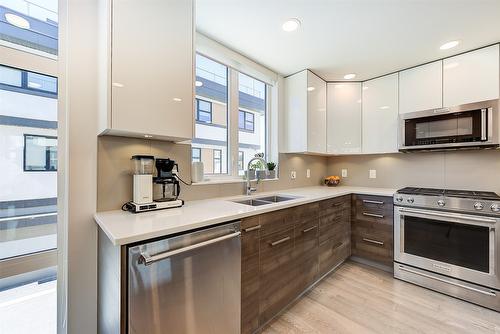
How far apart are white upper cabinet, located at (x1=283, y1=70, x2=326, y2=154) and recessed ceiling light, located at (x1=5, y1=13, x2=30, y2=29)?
234cm

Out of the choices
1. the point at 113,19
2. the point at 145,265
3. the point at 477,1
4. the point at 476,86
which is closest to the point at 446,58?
the point at 476,86

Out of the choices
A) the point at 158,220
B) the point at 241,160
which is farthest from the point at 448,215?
the point at 158,220

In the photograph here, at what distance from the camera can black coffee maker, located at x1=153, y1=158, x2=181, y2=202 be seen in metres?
1.51

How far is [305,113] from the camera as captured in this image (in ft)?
8.45

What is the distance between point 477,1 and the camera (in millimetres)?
1505

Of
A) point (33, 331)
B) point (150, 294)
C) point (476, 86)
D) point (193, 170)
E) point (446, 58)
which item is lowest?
point (33, 331)

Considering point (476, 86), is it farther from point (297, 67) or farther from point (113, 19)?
point (113, 19)

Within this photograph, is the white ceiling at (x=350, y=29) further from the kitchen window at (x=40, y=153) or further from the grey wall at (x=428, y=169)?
the kitchen window at (x=40, y=153)

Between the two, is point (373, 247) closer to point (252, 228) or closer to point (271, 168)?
point (271, 168)

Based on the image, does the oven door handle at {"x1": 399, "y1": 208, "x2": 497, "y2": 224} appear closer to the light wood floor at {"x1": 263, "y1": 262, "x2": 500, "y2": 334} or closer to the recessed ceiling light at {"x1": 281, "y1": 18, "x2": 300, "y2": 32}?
the light wood floor at {"x1": 263, "y1": 262, "x2": 500, "y2": 334}

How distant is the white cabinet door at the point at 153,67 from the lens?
1.18 m

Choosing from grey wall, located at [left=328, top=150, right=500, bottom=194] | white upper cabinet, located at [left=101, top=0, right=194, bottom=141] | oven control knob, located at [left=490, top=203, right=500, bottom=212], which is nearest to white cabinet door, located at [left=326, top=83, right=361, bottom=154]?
grey wall, located at [left=328, top=150, right=500, bottom=194]

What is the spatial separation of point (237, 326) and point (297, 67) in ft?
8.36

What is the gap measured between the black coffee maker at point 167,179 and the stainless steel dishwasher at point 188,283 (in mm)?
547
